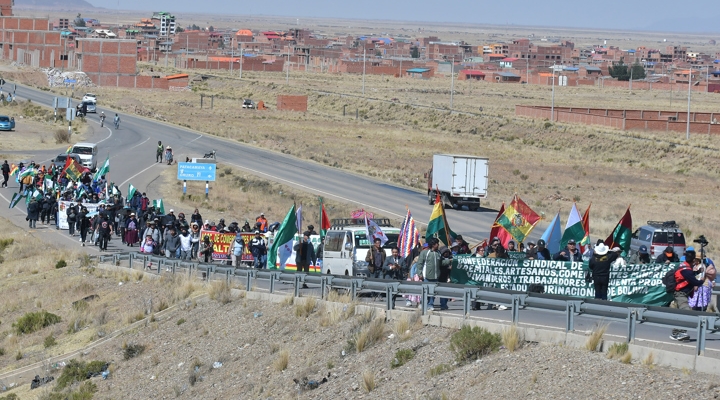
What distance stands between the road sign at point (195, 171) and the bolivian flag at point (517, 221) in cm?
2215

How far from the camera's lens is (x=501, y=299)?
16094 millimetres

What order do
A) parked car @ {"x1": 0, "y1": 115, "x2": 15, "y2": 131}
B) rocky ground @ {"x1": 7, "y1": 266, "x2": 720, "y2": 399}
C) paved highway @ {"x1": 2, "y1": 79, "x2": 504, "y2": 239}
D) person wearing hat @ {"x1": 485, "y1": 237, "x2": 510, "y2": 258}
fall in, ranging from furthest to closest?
parked car @ {"x1": 0, "y1": 115, "x2": 15, "y2": 131} < paved highway @ {"x1": 2, "y1": 79, "x2": 504, "y2": 239} < person wearing hat @ {"x1": 485, "y1": 237, "x2": 510, "y2": 258} < rocky ground @ {"x1": 7, "y1": 266, "x2": 720, "y2": 399}

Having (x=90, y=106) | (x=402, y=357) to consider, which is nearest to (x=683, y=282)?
(x=402, y=357)

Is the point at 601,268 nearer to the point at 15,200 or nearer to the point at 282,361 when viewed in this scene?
the point at 282,361

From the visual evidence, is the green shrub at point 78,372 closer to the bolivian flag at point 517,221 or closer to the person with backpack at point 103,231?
the bolivian flag at point 517,221

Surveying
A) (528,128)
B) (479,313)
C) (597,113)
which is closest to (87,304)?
(479,313)

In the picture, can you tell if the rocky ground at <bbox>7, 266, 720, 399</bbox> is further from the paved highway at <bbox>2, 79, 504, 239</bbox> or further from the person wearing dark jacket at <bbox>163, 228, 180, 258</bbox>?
A: the paved highway at <bbox>2, 79, 504, 239</bbox>

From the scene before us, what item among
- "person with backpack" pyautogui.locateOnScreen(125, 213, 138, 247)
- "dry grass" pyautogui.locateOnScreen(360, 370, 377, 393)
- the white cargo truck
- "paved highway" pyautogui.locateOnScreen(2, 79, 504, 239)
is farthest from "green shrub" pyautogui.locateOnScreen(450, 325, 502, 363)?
the white cargo truck

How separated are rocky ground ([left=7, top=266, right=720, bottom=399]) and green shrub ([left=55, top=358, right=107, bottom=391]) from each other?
0.23 m

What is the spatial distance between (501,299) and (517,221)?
8354 millimetres

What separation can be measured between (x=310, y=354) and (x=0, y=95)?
7561cm

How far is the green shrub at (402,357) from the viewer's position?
53.0 feet

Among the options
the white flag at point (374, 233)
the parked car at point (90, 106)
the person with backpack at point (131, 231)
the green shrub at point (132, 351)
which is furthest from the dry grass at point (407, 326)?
the parked car at point (90, 106)

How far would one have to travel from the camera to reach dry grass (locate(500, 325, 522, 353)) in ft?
49.6
